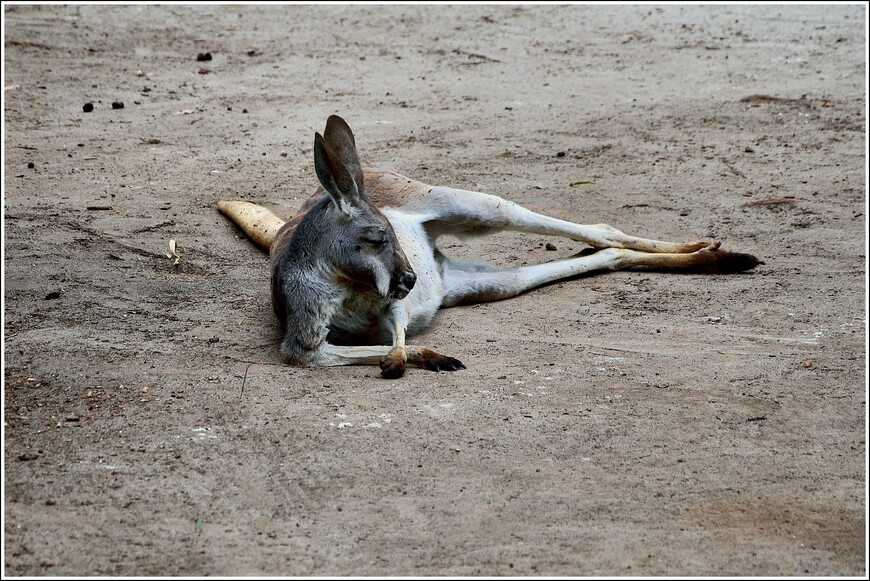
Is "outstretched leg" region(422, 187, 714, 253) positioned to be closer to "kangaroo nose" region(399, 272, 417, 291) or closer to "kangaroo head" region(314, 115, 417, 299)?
"kangaroo head" region(314, 115, 417, 299)

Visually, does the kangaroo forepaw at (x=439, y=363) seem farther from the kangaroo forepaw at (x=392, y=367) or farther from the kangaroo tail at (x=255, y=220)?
the kangaroo tail at (x=255, y=220)

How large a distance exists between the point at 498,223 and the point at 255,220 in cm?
128

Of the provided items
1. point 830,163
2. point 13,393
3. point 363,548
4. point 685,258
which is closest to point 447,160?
point 685,258

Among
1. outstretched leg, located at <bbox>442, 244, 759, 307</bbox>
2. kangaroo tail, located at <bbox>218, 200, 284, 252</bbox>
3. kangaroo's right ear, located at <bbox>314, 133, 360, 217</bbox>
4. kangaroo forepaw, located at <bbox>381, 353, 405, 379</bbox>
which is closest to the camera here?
kangaroo forepaw, located at <bbox>381, 353, 405, 379</bbox>

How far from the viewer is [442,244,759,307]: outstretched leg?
→ 487 cm

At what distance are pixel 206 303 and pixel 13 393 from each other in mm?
1164

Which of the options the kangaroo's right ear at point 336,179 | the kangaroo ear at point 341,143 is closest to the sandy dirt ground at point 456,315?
the kangaroo's right ear at point 336,179

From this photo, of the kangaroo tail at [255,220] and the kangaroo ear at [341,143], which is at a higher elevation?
the kangaroo ear at [341,143]

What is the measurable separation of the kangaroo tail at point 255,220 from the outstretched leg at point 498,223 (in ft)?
2.60

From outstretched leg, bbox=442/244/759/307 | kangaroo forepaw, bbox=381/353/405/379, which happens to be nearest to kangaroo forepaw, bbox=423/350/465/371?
kangaroo forepaw, bbox=381/353/405/379

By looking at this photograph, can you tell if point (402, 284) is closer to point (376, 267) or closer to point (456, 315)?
point (376, 267)

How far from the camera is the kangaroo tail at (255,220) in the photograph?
208 inches

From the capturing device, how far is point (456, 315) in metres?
4.71

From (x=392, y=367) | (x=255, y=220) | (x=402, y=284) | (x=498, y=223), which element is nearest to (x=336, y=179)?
(x=402, y=284)
